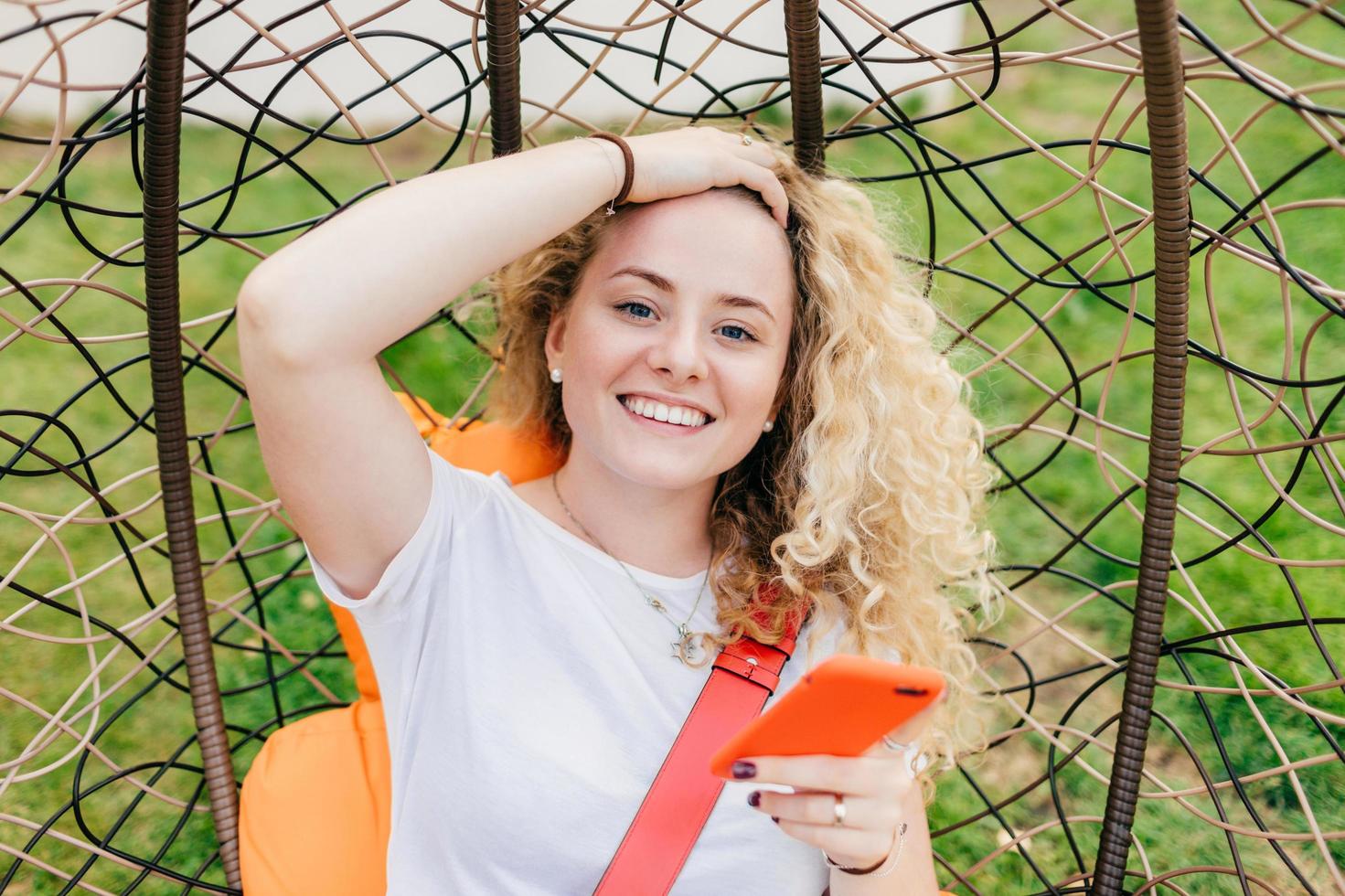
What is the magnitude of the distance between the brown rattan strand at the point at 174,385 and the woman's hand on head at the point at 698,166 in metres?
0.57

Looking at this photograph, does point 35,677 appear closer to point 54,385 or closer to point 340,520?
point 54,385

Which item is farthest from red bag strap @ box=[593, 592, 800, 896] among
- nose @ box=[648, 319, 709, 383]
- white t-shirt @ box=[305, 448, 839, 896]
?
nose @ box=[648, 319, 709, 383]

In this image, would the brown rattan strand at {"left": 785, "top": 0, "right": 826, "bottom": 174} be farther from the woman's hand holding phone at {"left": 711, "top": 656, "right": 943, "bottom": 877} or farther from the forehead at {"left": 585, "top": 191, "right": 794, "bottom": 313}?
the woman's hand holding phone at {"left": 711, "top": 656, "right": 943, "bottom": 877}

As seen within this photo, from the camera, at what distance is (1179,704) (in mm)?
2385

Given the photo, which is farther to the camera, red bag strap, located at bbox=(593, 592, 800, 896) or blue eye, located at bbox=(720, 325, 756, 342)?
blue eye, located at bbox=(720, 325, 756, 342)

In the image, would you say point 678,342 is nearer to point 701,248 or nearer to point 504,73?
point 701,248

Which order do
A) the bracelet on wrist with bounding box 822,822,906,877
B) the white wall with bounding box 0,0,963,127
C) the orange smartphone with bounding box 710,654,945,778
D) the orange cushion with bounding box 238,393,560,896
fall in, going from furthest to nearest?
Result: 1. the white wall with bounding box 0,0,963,127
2. the orange cushion with bounding box 238,393,560,896
3. the bracelet on wrist with bounding box 822,822,906,877
4. the orange smartphone with bounding box 710,654,945,778

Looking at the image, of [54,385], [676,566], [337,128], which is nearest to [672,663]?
[676,566]

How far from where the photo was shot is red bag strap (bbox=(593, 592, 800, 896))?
1.42 m

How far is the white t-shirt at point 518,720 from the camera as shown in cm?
142

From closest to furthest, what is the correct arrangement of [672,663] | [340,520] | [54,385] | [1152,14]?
[1152,14] → [340,520] → [672,663] → [54,385]

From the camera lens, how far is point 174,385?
1520 millimetres

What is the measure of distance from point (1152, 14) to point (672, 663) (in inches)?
39.4

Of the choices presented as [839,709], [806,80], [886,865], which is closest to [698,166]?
[806,80]
